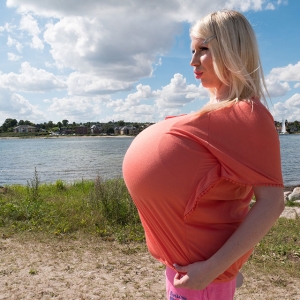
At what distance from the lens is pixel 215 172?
4.42 ft

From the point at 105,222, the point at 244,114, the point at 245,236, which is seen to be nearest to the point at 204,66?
the point at 244,114

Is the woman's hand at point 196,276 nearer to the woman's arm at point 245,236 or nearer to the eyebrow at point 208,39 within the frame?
the woman's arm at point 245,236

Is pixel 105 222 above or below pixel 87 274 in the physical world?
above

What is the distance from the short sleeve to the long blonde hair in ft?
0.27

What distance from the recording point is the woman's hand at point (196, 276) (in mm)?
1362

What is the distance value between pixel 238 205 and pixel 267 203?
0.64 feet

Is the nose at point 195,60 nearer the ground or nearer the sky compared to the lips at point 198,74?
nearer the sky

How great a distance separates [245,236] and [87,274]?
3.87 m

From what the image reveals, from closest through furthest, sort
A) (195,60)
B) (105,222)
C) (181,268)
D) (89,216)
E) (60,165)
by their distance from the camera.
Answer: (181,268) → (195,60) → (105,222) → (89,216) → (60,165)

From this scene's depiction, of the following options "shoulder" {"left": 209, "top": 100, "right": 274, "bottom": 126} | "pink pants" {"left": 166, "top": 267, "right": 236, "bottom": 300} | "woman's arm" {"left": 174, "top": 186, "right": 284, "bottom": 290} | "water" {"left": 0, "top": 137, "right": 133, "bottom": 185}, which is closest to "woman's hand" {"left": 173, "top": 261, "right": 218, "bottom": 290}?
"woman's arm" {"left": 174, "top": 186, "right": 284, "bottom": 290}

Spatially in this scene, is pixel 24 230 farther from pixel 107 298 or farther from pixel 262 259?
pixel 262 259

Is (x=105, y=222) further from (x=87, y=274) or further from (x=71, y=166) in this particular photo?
(x=71, y=166)

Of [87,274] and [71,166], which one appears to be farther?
[71,166]

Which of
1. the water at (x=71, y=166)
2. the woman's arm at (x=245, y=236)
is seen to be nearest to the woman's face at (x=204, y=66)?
the woman's arm at (x=245, y=236)
